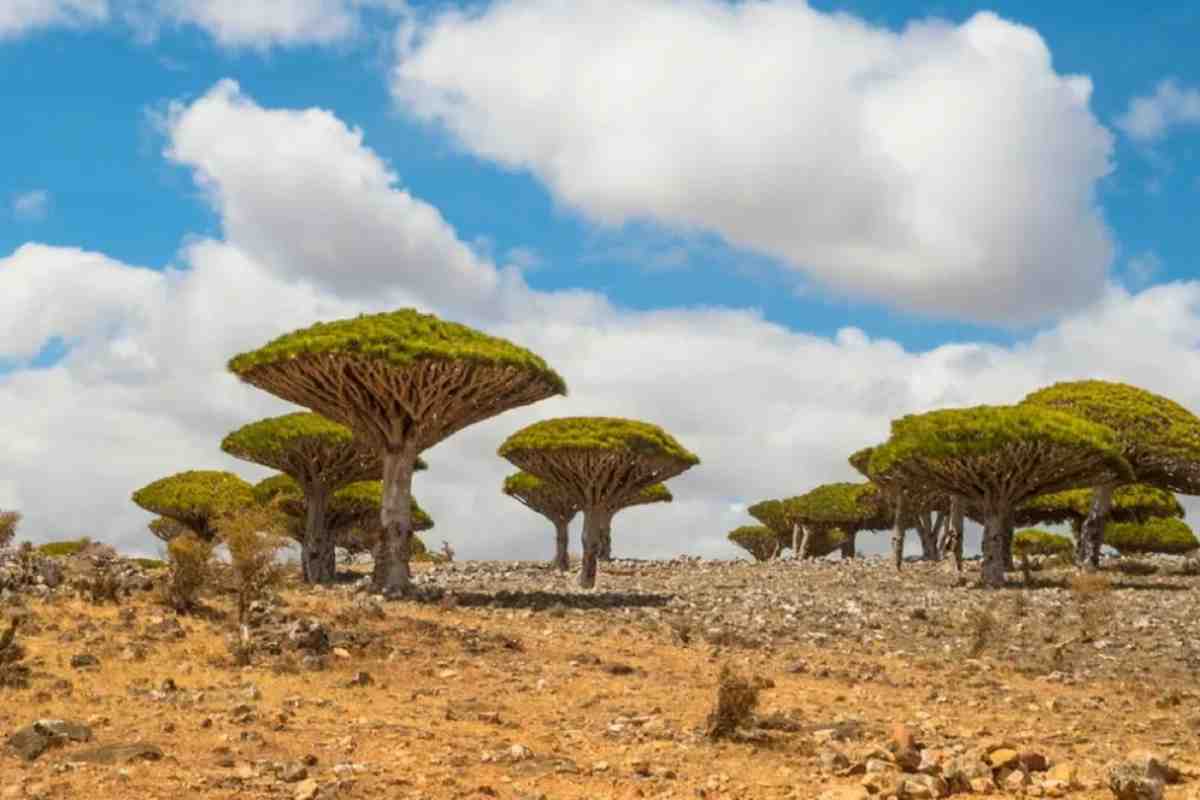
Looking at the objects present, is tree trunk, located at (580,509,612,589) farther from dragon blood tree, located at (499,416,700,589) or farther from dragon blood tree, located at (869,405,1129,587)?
dragon blood tree, located at (869,405,1129,587)

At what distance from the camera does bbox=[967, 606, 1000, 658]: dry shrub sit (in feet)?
63.0

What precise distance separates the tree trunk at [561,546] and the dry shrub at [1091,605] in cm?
2745

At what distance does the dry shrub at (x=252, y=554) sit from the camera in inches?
719

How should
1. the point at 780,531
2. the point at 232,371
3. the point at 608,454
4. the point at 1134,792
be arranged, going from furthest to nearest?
the point at 780,531 → the point at 608,454 → the point at 232,371 → the point at 1134,792

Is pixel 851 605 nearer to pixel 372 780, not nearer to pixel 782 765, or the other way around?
pixel 782 765

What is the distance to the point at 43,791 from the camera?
29.4 feet

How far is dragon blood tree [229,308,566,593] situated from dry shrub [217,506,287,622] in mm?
6437

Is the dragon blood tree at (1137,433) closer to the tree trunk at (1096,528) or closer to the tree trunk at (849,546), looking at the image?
the tree trunk at (1096,528)

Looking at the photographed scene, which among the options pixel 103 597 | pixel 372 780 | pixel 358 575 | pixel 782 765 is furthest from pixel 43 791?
pixel 358 575

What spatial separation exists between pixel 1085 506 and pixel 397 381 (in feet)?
119

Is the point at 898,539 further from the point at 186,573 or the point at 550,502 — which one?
the point at 186,573

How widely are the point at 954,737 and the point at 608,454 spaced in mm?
23251

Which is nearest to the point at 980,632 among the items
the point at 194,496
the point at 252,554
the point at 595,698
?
the point at 595,698

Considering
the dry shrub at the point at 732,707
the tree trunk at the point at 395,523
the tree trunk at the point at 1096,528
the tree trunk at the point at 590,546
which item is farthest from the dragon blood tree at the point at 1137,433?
the dry shrub at the point at 732,707
